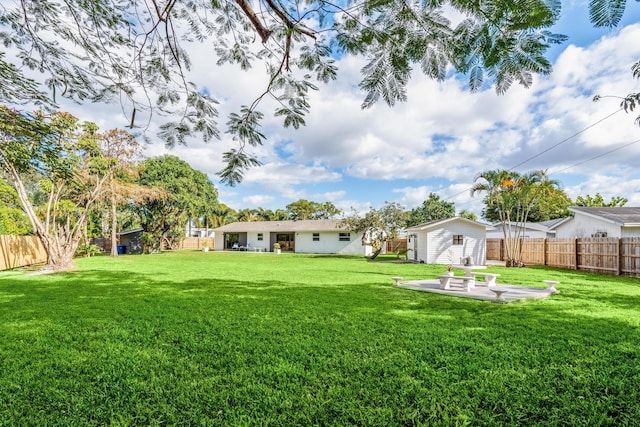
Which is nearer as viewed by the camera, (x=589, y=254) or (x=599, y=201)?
(x=589, y=254)

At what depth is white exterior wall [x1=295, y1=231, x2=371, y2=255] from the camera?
3015 cm

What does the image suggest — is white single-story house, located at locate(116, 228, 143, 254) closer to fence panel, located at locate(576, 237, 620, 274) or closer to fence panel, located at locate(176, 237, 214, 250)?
fence panel, located at locate(176, 237, 214, 250)

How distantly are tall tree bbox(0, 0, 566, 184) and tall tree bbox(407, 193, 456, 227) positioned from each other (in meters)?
32.2

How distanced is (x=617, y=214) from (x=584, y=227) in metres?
2.52

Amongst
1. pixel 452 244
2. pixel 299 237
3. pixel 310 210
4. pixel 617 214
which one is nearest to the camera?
pixel 617 214

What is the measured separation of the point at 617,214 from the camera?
16.2 metres

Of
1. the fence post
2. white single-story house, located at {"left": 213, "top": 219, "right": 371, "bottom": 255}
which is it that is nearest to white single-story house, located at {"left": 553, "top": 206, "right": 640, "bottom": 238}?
the fence post

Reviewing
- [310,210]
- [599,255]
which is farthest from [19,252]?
[310,210]

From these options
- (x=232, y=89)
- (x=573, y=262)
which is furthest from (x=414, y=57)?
(x=573, y=262)

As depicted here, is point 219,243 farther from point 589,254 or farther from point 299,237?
point 589,254

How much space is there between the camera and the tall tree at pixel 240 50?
8.25ft

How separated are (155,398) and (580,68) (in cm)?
459

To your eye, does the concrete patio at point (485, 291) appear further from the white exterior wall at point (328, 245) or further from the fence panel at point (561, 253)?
the white exterior wall at point (328, 245)

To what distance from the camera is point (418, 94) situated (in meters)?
2.99
